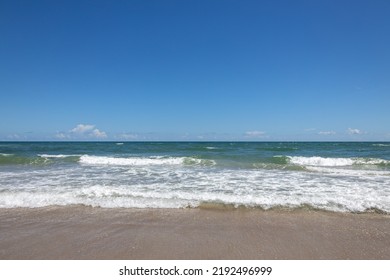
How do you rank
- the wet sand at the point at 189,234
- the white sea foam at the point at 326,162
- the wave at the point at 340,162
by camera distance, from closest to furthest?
the wet sand at the point at 189,234 → the wave at the point at 340,162 → the white sea foam at the point at 326,162

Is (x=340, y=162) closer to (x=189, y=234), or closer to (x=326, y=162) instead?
Result: (x=326, y=162)

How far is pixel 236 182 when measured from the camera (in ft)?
30.8

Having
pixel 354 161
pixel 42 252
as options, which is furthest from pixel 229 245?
pixel 354 161

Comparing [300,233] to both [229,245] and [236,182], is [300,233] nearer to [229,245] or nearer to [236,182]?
[229,245]

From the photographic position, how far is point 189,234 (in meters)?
4.46

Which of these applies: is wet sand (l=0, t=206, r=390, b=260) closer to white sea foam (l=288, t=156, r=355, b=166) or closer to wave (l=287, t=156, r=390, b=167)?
wave (l=287, t=156, r=390, b=167)

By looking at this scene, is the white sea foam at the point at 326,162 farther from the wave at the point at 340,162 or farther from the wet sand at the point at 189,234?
the wet sand at the point at 189,234

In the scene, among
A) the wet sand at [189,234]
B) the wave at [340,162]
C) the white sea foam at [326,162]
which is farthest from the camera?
the white sea foam at [326,162]

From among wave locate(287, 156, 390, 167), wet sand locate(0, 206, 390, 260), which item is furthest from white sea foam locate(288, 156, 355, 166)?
wet sand locate(0, 206, 390, 260)

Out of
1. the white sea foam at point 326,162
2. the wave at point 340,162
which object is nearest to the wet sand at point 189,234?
the wave at point 340,162

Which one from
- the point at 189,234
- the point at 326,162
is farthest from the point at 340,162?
the point at 189,234

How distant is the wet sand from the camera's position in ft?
12.3

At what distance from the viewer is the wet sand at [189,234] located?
12.3 feet
